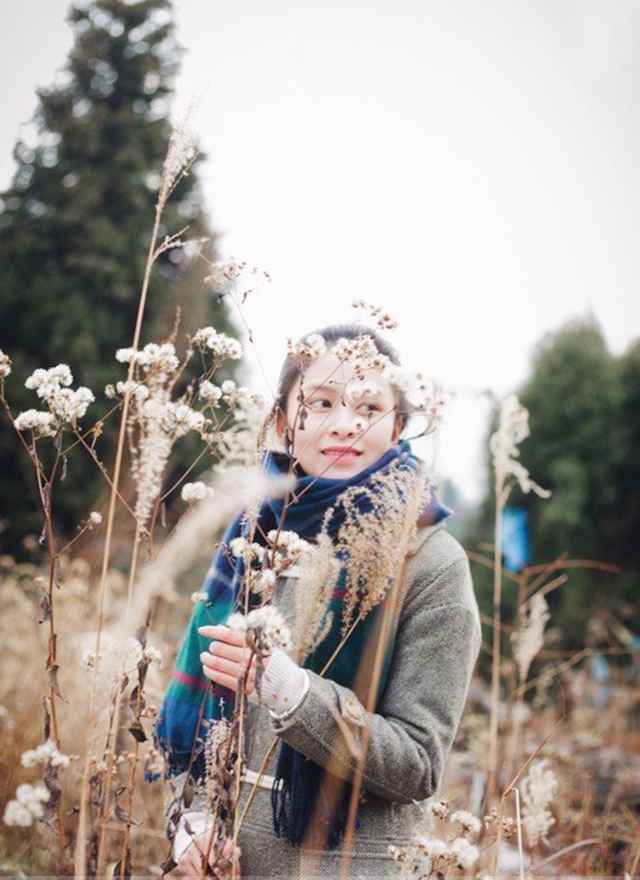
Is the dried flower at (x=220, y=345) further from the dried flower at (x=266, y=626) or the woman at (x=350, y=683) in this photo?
the dried flower at (x=266, y=626)

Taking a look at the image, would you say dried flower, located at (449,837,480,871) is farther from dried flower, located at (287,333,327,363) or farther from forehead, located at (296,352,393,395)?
forehead, located at (296,352,393,395)

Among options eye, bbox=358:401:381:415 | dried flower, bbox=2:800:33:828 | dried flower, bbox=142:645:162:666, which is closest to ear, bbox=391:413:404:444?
eye, bbox=358:401:381:415

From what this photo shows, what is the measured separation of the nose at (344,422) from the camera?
1.95m

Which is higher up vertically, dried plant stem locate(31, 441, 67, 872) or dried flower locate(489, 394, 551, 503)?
dried flower locate(489, 394, 551, 503)

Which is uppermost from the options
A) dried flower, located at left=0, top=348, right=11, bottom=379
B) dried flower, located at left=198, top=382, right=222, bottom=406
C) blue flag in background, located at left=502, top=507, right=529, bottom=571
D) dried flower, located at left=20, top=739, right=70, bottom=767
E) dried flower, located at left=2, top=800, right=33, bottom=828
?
blue flag in background, located at left=502, top=507, right=529, bottom=571

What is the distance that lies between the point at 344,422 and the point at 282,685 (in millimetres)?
774

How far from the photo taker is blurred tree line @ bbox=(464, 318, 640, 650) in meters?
11.7

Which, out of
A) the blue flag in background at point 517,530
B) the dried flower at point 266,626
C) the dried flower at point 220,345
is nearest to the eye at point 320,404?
the dried flower at point 220,345

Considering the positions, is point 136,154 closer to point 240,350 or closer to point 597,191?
point 597,191

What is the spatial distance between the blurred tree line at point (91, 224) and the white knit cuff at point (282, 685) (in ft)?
36.9

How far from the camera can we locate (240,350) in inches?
57.0

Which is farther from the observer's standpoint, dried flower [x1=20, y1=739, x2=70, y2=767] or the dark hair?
the dark hair

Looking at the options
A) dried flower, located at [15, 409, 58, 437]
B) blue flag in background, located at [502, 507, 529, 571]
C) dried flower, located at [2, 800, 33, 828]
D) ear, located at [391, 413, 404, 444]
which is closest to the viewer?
dried flower, located at [2, 800, 33, 828]

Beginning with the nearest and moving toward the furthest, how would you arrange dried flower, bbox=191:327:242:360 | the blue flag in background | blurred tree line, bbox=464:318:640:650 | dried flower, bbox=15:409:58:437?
1. dried flower, bbox=15:409:58:437
2. dried flower, bbox=191:327:242:360
3. blurred tree line, bbox=464:318:640:650
4. the blue flag in background
